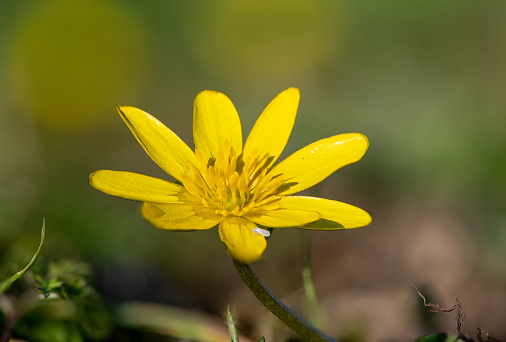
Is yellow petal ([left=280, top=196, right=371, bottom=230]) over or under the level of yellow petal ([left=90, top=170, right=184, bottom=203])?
under

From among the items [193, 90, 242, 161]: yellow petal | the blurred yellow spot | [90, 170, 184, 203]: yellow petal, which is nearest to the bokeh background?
the blurred yellow spot

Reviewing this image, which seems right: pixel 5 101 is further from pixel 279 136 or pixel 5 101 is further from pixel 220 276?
pixel 279 136

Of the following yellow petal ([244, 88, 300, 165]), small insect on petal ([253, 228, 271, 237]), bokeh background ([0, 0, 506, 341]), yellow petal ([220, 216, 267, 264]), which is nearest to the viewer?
yellow petal ([220, 216, 267, 264])

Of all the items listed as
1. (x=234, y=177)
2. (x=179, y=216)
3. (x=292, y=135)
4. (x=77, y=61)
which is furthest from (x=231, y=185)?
(x=77, y=61)

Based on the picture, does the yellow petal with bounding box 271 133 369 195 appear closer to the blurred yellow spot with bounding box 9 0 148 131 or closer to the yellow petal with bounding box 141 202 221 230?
the yellow petal with bounding box 141 202 221 230

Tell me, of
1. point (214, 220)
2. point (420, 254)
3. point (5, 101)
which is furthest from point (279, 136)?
point (5, 101)

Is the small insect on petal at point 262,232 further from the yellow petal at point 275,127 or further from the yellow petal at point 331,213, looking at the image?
the yellow petal at point 275,127

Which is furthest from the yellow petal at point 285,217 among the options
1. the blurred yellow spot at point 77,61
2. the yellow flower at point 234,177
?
the blurred yellow spot at point 77,61
